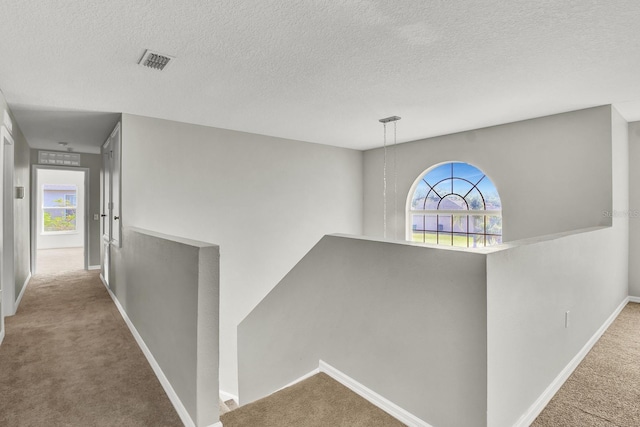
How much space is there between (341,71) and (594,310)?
9.73ft

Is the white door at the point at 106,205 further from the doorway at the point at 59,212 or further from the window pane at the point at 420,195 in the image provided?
the window pane at the point at 420,195

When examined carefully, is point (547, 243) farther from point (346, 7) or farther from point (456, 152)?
point (456, 152)

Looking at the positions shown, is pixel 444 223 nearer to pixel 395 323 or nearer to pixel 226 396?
pixel 395 323

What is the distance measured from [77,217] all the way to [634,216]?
1185cm

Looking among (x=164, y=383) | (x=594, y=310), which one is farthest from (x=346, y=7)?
(x=594, y=310)

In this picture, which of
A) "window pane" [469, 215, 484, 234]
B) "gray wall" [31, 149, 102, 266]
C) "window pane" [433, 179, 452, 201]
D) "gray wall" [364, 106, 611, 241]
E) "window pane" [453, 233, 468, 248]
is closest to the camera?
"gray wall" [364, 106, 611, 241]

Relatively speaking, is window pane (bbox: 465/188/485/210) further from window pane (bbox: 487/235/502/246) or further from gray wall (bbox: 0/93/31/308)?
gray wall (bbox: 0/93/31/308)

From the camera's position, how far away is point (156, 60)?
246 centimetres

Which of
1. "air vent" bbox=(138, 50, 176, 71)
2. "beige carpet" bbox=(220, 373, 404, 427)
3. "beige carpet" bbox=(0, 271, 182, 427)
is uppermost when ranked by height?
"air vent" bbox=(138, 50, 176, 71)

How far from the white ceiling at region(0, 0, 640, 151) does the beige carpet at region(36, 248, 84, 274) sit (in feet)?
11.9

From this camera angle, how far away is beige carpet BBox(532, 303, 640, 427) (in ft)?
6.44

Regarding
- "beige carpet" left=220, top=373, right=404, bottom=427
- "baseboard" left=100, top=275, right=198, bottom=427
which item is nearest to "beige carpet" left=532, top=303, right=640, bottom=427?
"beige carpet" left=220, top=373, right=404, bottom=427

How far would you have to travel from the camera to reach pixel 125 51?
231 cm

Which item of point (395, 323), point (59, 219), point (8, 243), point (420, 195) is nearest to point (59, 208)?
point (59, 219)
